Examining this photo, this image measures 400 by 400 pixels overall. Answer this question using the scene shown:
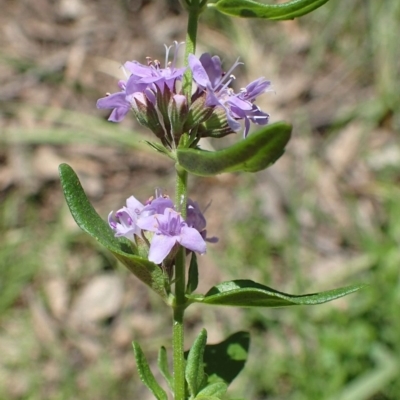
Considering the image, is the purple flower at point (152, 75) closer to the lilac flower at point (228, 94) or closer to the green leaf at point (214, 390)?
the lilac flower at point (228, 94)

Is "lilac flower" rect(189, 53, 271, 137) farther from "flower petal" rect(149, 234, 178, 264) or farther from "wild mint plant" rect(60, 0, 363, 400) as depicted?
"flower petal" rect(149, 234, 178, 264)

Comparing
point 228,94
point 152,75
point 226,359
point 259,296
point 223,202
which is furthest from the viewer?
point 223,202

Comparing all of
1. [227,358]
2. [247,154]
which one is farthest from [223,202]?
[247,154]

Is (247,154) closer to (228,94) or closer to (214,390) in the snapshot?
(228,94)

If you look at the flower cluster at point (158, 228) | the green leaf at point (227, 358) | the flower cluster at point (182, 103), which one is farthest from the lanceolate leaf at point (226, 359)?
the flower cluster at point (182, 103)

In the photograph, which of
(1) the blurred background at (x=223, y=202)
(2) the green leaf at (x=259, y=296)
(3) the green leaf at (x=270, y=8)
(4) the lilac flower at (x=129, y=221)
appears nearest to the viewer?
(2) the green leaf at (x=259, y=296)

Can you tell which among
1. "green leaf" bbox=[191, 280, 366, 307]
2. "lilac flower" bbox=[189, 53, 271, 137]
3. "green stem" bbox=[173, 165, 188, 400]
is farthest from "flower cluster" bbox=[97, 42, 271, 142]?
"green leaf" bbox=[191, 280, 366, 307]
